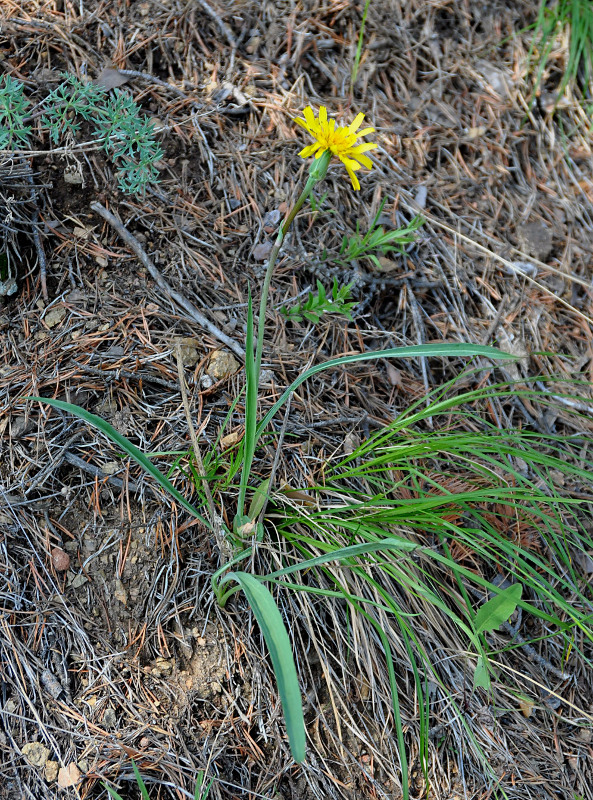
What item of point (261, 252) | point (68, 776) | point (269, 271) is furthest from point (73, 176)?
point (68, 776)

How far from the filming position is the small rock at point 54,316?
155 cm

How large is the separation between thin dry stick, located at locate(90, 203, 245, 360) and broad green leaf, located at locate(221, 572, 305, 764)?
0.76 metres

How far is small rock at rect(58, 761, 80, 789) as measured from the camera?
1186 mm

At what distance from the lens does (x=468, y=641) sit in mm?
1471

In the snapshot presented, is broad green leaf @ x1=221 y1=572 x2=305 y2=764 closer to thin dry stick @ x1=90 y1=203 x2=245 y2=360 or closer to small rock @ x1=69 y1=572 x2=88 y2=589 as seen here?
small rock @ x1=69 y1=572 x2=88 y2=589

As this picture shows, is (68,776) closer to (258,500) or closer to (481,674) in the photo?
(258,500)

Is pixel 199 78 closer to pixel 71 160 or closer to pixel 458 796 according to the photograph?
pixel 71 160

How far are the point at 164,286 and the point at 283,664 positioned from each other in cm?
107

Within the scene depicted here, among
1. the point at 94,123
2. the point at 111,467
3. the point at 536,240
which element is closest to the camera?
the point at 111,467

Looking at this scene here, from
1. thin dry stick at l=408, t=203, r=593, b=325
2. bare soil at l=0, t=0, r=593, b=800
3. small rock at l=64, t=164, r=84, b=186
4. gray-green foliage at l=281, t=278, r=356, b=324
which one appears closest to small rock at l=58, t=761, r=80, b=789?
bare soil at l=0, t=0, r=593, b=800

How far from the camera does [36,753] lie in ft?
3.95

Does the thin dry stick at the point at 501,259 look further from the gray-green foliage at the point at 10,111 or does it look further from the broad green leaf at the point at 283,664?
the broad green leaf at the point at 283,664

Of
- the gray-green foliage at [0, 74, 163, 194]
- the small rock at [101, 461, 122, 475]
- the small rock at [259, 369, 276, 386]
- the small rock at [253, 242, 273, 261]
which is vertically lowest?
the small rock at [101, 461, 122, 475]

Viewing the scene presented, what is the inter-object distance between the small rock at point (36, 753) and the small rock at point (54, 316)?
96 centimetres
